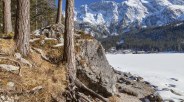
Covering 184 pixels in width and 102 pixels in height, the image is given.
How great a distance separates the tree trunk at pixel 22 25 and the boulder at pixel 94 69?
3663 millimetres

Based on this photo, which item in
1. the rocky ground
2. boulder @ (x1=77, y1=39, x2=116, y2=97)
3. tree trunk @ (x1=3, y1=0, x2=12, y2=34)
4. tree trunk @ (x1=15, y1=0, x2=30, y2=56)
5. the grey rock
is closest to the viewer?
the rocky ground

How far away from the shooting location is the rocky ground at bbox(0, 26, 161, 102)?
13609 millimetres

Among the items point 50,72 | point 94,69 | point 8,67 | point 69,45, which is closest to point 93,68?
point 94,69

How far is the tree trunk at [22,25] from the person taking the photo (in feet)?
50.0

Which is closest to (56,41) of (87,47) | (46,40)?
(46,40)

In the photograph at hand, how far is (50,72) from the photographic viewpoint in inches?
624

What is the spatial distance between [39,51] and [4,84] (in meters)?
4.87

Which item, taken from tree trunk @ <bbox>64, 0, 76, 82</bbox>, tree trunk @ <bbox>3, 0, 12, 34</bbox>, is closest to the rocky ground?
tree trunk @ <bbox>64, 0, 76, 82</bbox>

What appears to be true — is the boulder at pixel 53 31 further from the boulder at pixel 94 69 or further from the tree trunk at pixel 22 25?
the tree trunk at pixel 22 25

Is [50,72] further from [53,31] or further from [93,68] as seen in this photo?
[53,31]

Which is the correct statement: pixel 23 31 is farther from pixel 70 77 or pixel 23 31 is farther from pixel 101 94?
pixel 101 94

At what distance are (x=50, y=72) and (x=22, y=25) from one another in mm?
2461

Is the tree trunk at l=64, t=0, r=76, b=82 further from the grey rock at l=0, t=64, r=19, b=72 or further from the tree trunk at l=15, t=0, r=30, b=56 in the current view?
the grey rock at l=0, t=64, r=19, b=72

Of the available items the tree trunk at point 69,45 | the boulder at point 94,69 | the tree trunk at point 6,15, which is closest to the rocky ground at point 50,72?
the boulder at point 94,69
